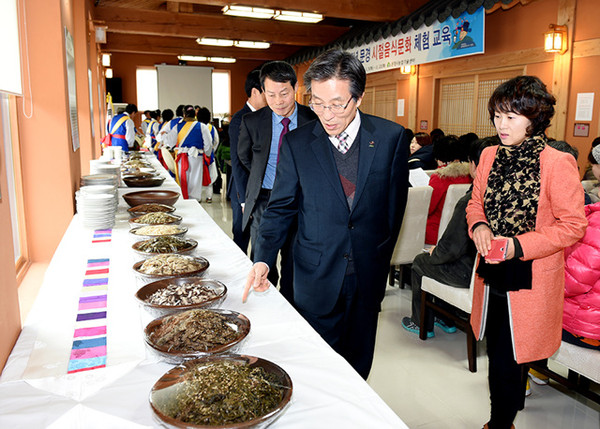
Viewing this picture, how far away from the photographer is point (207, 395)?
82 cm

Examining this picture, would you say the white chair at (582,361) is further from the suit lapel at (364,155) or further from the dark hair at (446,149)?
the dark hair at (446,149)

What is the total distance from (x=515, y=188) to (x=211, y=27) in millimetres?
8832

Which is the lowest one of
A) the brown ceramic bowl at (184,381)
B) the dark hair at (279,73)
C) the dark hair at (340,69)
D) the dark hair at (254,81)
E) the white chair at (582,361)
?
the white chair at (582,361)

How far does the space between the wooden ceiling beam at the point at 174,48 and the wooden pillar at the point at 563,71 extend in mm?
8349

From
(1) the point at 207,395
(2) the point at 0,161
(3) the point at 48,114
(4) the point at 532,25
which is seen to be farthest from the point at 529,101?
(4) the point at 532,25

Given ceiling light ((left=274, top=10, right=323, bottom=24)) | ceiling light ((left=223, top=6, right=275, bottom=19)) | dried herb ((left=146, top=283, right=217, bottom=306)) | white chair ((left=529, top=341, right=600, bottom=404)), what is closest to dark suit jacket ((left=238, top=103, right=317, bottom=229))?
dried herb ((left=146, top=283, right=217, bottom=306))

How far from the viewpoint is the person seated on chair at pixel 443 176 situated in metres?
3.05

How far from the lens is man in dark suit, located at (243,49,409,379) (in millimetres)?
1496

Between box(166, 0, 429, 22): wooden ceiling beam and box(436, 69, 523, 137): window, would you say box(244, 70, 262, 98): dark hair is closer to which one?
box(436, 69, 523, 137): window

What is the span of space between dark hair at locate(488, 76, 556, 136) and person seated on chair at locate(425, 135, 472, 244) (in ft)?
5.03

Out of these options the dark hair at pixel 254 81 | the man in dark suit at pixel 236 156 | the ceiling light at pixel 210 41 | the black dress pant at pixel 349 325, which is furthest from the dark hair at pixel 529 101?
the ceiling light at pixel 210 41

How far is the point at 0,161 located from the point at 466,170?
2.60m

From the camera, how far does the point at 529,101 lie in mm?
1460

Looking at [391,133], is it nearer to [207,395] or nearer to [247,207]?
[207,395]
